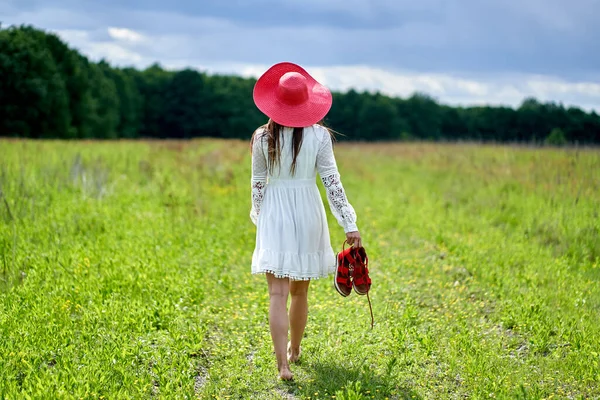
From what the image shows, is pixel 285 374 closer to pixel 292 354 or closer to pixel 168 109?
pixel 292 354

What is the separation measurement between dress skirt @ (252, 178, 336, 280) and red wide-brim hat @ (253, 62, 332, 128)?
0.50 m

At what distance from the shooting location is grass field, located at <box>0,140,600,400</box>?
475 centimetres

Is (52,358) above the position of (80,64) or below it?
below

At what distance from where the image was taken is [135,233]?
9.46 metres

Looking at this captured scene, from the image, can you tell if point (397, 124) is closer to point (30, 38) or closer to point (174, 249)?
point (30, 38)

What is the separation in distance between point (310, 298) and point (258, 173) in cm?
273

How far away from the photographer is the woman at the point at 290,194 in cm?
482

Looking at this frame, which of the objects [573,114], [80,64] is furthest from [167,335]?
[80,64]

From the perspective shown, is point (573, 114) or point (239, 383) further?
point (573, 114)

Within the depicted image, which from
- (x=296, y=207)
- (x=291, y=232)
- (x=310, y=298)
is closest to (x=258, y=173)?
(x=296, y=207)

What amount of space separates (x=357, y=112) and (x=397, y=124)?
6.70 metres

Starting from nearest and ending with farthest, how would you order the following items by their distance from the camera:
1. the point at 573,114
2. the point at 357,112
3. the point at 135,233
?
the point at 135,233 → the point at 573,114 → the point at 357,112

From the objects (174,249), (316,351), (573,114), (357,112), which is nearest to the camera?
(316,351)

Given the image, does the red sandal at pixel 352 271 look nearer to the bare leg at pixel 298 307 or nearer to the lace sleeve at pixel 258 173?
the bare leg at pixel 298 307
